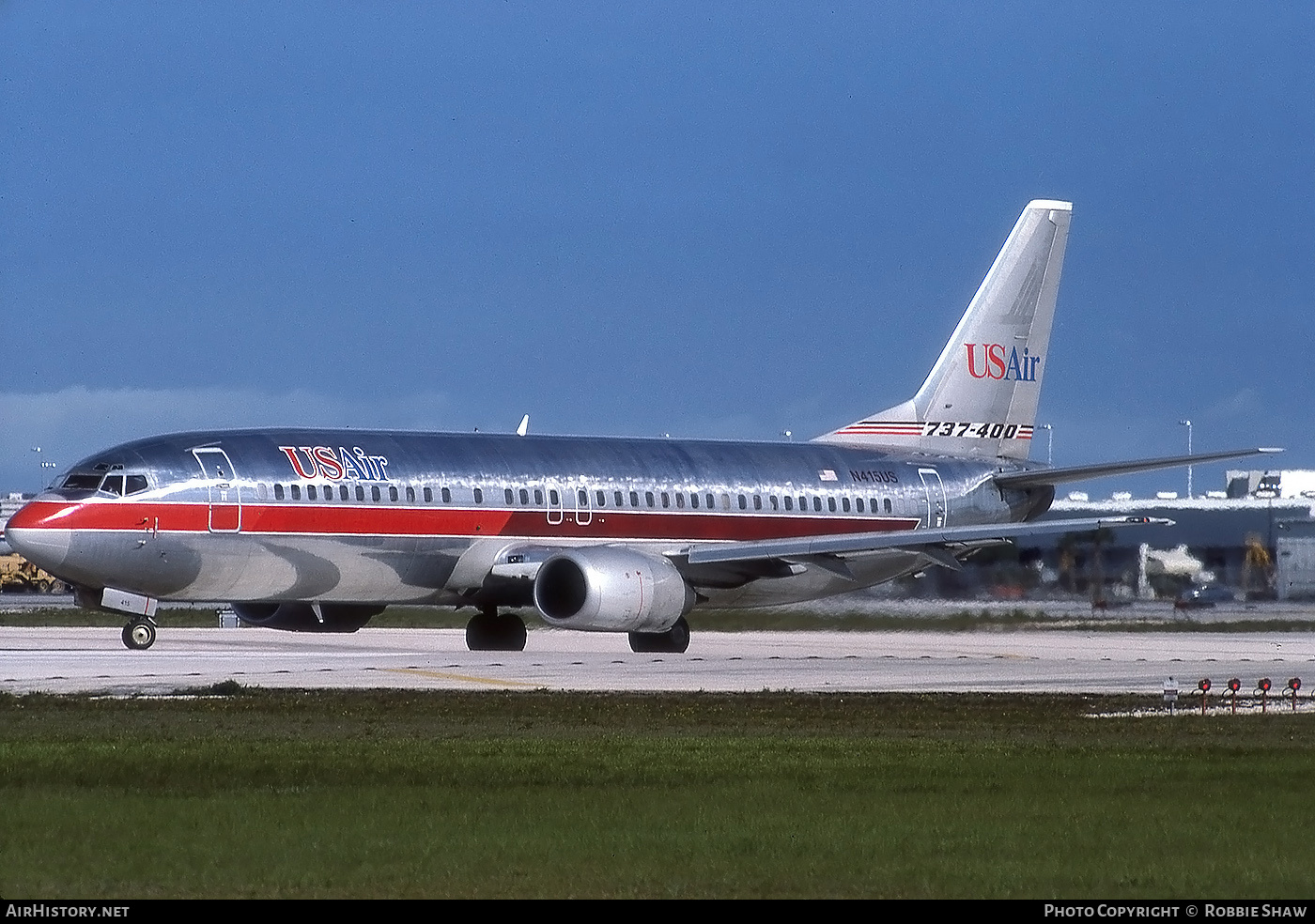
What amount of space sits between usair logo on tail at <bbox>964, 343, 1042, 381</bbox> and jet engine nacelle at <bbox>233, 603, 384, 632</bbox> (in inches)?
602

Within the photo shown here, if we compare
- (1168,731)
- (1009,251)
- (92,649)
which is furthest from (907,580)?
(1168,731)

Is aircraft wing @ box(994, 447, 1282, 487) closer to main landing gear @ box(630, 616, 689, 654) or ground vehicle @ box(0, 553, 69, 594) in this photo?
main landing gear @ box(630, 616, 689, 654)

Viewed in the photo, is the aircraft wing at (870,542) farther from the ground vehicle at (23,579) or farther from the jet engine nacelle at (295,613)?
the ground vehicle at (23,579)

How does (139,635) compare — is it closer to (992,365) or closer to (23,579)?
(992,365)

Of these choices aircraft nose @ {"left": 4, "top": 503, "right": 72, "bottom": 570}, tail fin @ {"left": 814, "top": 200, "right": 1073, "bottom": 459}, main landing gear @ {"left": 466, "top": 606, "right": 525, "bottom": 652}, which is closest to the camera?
aircraft nose @ {"left": 4, "top": 503, "right": 72, "bottom": 570}

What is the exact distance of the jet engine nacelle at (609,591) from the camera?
3691 centimetres

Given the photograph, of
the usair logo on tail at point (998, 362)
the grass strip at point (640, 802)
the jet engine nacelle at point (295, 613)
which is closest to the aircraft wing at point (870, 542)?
the jet engine nacelle at point (295, 613)

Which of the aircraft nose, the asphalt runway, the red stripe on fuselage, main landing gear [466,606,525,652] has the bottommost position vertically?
the asphalt runway

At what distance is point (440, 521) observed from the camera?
38312mm

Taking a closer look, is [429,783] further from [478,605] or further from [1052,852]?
[478,605]

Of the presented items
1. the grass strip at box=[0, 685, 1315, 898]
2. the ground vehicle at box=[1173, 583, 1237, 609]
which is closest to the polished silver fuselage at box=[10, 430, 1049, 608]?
the ground vehicle at box=[1173, 583, 1237, 609]

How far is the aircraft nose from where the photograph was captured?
114ft

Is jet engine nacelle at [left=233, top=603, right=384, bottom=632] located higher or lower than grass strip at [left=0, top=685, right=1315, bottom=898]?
higher

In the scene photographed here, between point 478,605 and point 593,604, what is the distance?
437cm
